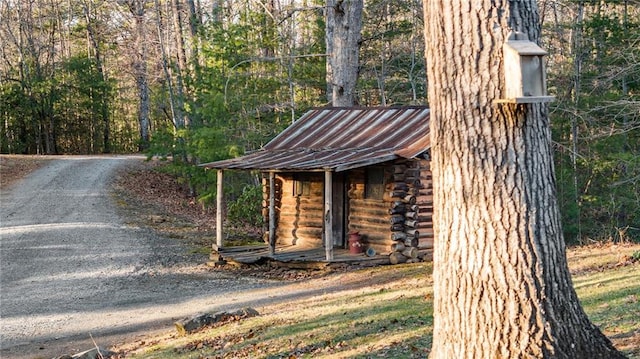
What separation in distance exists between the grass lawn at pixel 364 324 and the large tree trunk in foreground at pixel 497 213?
164cm

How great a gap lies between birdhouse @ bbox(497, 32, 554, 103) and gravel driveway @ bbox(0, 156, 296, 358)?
843 centimetres

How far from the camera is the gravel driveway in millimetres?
11922

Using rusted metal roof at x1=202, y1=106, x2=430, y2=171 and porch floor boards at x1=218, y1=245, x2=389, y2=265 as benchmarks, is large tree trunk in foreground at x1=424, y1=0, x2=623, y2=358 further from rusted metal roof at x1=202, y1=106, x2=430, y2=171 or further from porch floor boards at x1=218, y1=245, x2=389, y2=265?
porch floor boards at x1=218, y1=245, x2=389, y2=265

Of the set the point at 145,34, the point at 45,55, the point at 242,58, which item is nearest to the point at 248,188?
the point at 242,58

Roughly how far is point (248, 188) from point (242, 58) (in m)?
4.63

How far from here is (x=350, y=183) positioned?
1812 centimetres

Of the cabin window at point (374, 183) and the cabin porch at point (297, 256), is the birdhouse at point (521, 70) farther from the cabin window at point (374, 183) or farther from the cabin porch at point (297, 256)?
Answer: the cabin window at point (374, 183)

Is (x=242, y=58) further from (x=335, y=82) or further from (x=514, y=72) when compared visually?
(x=514, y=72)

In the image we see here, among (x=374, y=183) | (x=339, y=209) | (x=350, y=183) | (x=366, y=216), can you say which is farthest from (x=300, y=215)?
(x=374, y=183)

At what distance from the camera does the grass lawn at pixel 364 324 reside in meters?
7.52

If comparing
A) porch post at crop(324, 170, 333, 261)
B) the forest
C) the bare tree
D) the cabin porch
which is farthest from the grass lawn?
the bare tree

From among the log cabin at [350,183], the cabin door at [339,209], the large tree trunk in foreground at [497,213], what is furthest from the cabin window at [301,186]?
the large tree trunk in foreground at [497,213]

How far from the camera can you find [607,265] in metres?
12.1

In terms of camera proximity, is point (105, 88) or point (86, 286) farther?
point (105, 88)
